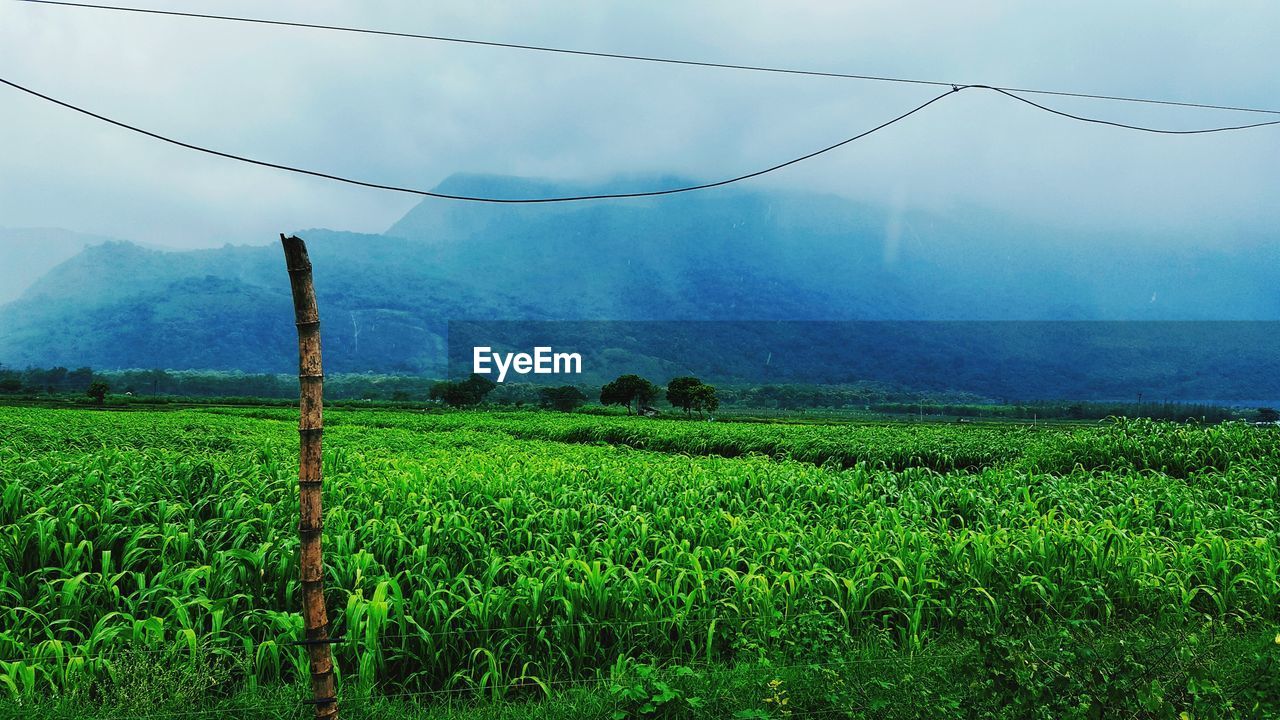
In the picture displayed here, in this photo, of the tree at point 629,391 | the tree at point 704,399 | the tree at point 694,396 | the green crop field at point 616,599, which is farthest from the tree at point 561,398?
the green crop field at point 616,599

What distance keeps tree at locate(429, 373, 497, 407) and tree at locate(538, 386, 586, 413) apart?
387 centimetres

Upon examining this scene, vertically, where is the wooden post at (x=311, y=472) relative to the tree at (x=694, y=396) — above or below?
above

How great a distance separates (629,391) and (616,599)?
1477 inches

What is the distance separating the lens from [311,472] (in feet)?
7.75

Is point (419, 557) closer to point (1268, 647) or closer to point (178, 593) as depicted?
point (178, 593)

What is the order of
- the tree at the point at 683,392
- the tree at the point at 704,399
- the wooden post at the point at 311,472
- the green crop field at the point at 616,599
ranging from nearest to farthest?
the wooden post at the point at 311,472 → the green crop field at the point at 616,599 → the tree at the point at 704,399 → the tree at the point at 683,392

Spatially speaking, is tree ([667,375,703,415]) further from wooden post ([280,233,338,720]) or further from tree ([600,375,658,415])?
wooden post ([280,233,338,720])

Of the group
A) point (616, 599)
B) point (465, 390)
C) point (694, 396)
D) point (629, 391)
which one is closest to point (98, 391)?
point (465, 390)

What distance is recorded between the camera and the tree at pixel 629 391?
134 feet

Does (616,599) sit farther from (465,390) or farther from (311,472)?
(465,390)

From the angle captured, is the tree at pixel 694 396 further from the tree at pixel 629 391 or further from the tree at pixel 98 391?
the tree at pixel 98 391

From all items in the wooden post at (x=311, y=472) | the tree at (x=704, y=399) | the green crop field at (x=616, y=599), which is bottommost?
the tree at (x=704, y=399)

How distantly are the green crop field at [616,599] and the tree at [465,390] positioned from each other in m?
37.0

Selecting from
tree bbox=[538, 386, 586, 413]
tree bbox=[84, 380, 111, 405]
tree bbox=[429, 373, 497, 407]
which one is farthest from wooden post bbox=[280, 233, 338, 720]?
tree bbox=[84, 380, 111, 405]
